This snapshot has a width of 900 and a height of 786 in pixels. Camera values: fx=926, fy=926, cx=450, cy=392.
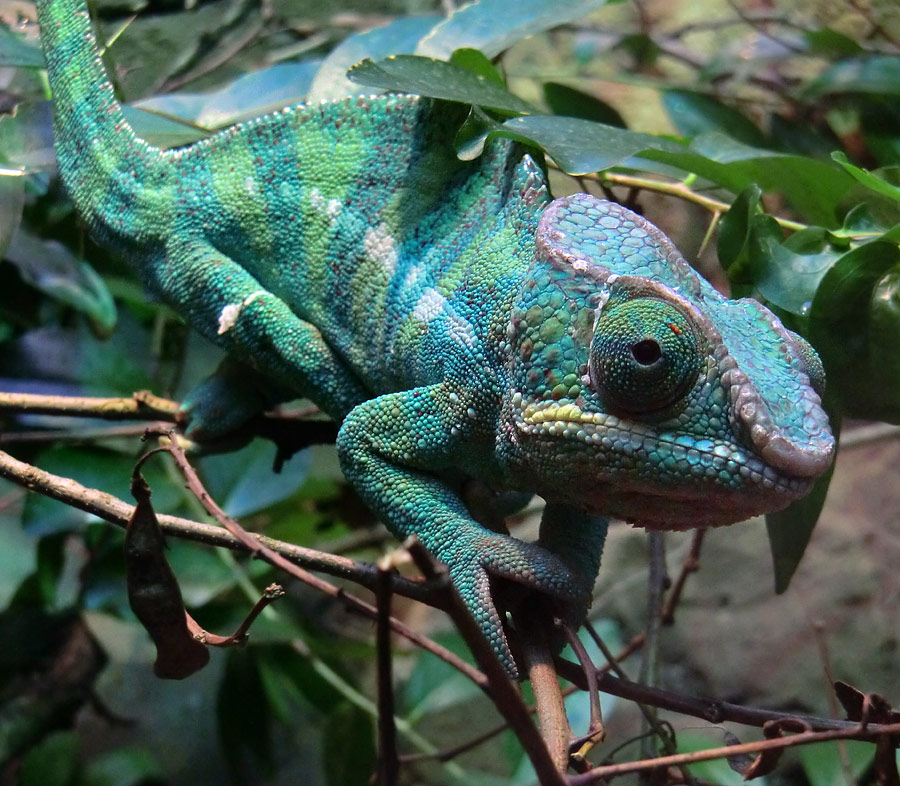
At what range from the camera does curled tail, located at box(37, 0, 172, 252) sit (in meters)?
1.73

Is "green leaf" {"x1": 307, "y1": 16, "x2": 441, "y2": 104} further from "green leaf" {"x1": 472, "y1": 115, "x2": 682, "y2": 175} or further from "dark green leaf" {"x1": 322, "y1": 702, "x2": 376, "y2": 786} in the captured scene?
"dark green leaf" {"x1": 322, "y1": 702, "x2": 376, "y2": 786}

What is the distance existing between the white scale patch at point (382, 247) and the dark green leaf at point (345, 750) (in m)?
1.28

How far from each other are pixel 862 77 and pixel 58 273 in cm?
201

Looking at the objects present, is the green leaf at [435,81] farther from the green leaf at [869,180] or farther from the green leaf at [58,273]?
the green leaf at [58,273]

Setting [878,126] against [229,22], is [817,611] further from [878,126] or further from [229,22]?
[229,22]

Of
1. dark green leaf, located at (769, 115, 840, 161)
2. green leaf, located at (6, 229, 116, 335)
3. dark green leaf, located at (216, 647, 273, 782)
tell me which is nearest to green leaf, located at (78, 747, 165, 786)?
dark green leaf, located at (216, 647, 273, 782)

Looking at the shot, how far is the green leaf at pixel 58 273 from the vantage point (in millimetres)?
2252

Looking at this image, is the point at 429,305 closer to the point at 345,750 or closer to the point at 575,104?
the point at 575,104

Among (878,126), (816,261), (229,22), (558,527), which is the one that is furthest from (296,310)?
(229,22)

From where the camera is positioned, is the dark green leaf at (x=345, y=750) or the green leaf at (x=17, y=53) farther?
the dark green leaf at (x=345, y=750)

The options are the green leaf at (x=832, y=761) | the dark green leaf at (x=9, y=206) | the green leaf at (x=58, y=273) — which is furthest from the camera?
the green leaf at (x=58, y=273)

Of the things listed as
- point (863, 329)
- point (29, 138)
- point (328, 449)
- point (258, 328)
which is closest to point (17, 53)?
point (29, 138)

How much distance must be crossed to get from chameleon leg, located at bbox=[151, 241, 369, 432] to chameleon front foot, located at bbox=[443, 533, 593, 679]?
48 centimetres

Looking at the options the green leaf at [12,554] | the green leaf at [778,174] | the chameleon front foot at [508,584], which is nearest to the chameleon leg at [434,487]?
the chameleon front foot at [508,584]
